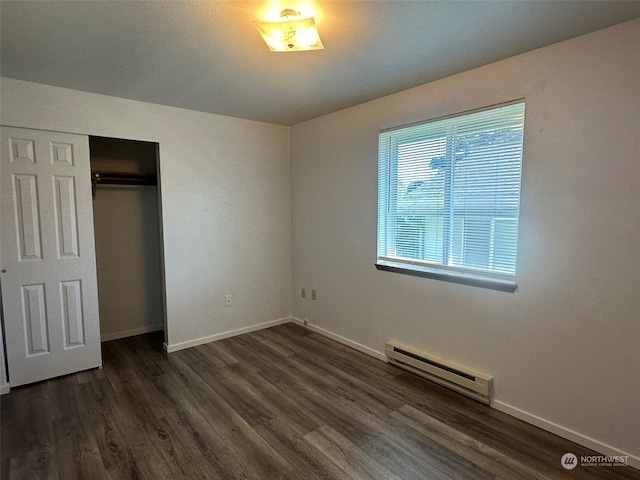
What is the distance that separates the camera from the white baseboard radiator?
241cm

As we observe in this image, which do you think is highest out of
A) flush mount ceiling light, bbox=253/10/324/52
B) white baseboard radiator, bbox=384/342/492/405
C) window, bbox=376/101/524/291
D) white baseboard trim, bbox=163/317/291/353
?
flush mount ceiling light, bbox=253/10/324/52

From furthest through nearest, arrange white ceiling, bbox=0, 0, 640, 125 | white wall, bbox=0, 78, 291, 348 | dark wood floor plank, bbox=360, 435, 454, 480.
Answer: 1. white wall, bbox=0, 78, 291, 348
2. dark wood floor plank, bbox=360, 435, 454, 480
3. white ceiling, bbox=0, 0, 640, 125

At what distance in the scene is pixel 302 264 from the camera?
4051 mm

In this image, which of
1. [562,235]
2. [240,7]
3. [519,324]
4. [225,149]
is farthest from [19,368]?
[562,235]

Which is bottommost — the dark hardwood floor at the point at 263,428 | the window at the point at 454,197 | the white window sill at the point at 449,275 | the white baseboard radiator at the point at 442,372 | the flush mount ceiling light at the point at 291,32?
the dark hardwood floor at the point at 263,428

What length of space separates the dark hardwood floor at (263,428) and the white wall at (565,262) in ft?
0.90

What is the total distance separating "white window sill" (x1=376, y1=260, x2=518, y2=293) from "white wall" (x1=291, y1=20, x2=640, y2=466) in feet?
0.17

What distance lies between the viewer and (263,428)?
219cm

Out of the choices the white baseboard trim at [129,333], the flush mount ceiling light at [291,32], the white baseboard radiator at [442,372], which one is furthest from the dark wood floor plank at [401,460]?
the white baseboard trim at [129,333]

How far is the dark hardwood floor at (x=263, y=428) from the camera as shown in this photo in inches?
72.2

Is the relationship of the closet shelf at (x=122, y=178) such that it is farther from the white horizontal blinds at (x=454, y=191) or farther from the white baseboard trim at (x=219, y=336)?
the white horizontal blinds at (x=454, y=191)

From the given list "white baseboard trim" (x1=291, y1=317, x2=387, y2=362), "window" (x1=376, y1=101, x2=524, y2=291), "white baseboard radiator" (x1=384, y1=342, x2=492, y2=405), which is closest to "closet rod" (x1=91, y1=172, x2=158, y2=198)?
"white baseboard trim" (x1=291, y1=317, x2=387, y2=362)

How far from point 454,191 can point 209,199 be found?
239cm

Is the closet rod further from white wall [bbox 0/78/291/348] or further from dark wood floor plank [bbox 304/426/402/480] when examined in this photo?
dark wood floor plank [bbox 304/426/402/480]
